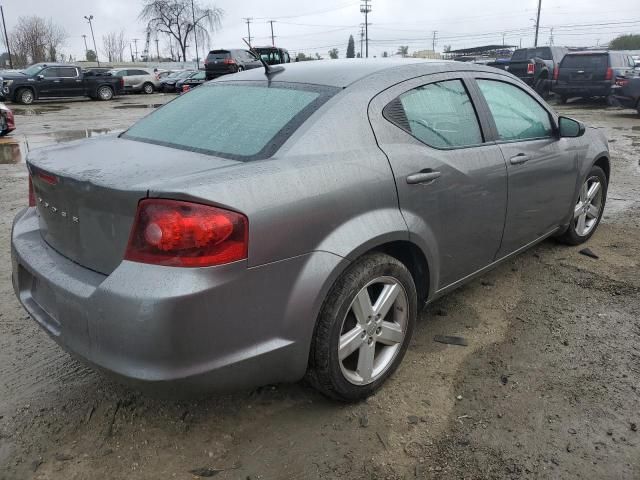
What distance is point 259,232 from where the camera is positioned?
1982 millimetres

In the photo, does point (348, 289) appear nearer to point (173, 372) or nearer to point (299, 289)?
point (299, 289)

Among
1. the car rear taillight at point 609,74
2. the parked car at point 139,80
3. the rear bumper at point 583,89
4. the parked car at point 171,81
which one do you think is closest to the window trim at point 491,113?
the rear bumper at point 583,89

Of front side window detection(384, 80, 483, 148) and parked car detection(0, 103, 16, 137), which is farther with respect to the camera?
parked car detection(0, 103, 16, 137)

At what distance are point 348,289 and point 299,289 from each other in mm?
270

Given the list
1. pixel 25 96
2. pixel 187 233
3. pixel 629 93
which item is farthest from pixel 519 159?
pixel 25 96

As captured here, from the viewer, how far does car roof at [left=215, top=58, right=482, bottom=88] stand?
2.72m

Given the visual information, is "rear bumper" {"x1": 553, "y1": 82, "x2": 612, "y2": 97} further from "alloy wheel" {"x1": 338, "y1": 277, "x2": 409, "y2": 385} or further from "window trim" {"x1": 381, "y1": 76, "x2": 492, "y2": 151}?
"alloy wheel" {"x1": 338, "y1": 277, "x2": 409, "y2": 385}

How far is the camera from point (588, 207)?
4.60 m

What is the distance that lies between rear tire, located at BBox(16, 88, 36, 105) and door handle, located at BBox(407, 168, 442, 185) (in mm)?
24882

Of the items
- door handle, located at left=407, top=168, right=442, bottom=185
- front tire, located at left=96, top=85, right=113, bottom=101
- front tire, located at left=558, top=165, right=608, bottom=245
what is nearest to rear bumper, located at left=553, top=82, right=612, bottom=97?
front tire, located at left=558, top=165, right=608, bottom=245

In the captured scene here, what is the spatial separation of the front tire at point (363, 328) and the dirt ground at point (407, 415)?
0.15 m

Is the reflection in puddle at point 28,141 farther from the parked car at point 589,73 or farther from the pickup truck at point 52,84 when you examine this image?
the parked car at point 589,73

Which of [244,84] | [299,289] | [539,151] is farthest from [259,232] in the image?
[539,151]

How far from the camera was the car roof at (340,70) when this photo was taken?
2.72 m
